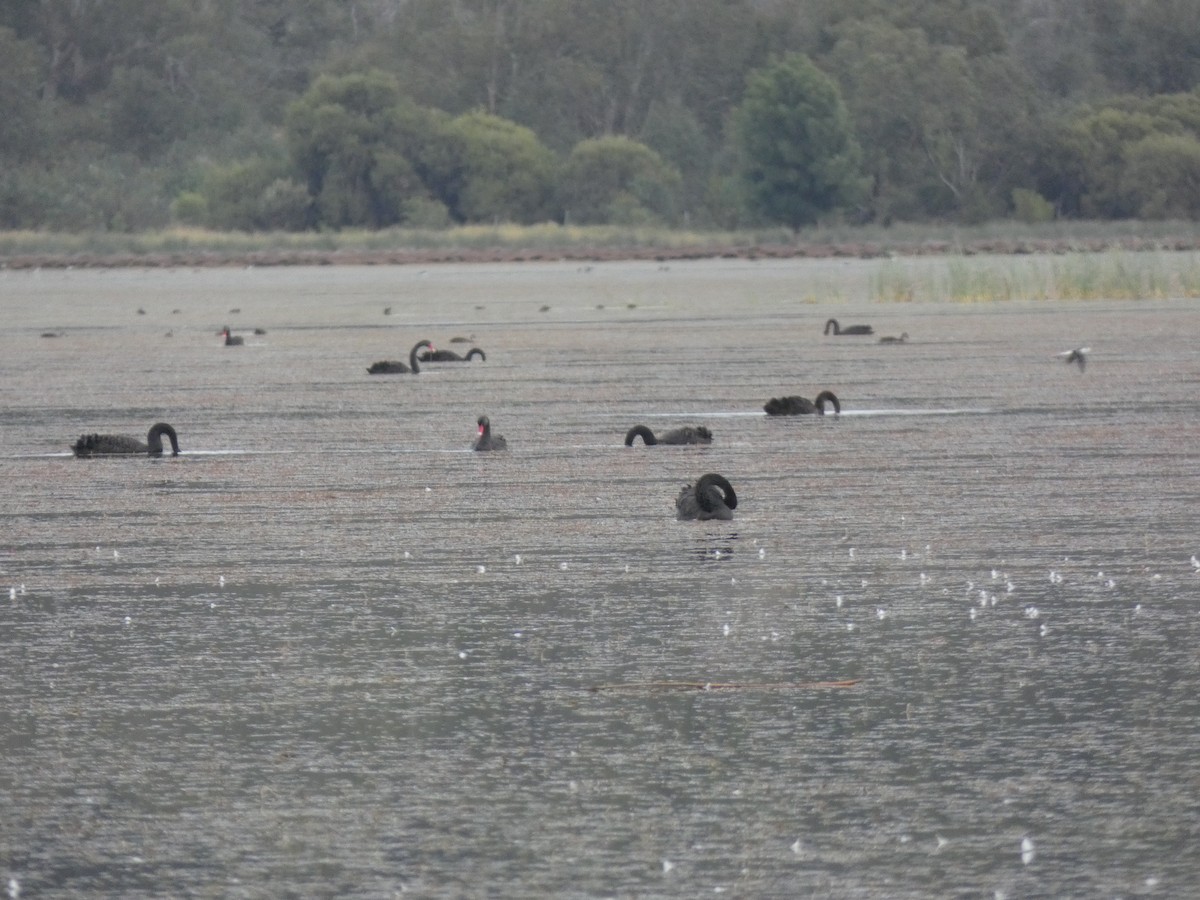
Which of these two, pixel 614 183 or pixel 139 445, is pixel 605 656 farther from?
pixel 614 183

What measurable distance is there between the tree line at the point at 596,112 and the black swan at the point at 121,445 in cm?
8157

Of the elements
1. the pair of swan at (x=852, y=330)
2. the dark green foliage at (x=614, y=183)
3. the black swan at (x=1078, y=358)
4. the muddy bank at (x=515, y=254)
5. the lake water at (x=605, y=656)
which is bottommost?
the muddy bank at (x=515, y=254)

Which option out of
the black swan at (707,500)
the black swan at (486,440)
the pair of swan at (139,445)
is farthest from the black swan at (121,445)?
the black swan at (707,500)

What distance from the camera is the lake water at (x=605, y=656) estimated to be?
6.46 m

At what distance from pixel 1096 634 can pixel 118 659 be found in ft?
12.1

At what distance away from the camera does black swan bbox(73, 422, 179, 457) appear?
1797 centimetres

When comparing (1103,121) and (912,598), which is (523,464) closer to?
(912,598)

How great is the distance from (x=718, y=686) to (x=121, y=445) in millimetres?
10394

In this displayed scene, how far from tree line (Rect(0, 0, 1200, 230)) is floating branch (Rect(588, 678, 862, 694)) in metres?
90.7

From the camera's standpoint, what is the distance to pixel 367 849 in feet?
21.2

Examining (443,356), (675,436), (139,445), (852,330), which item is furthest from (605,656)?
(852,330)

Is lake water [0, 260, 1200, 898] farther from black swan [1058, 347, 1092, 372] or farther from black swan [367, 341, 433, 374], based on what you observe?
black swan [367, 341, 433, 374]

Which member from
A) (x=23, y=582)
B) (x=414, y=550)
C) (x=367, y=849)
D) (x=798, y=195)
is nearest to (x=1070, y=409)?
(x=414, y=550)

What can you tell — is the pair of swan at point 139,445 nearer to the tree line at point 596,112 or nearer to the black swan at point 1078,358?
the black swan at point 1078,358
